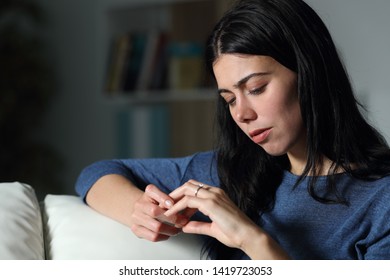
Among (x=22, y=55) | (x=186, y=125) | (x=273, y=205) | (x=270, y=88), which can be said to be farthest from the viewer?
(x=22, y=55)

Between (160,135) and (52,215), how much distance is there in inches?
66.5

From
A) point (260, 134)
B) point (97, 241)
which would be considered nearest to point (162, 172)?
point (97, 241)

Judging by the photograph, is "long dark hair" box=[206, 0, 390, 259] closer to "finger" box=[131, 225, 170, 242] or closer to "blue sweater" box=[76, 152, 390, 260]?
"blue sweater" box=[76, 152, 390, 260]

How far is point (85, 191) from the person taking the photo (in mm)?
1423

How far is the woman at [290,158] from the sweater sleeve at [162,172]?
0.38 ft

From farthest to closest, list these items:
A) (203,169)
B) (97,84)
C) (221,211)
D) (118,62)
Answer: (97,84) < (118,62) < (203,169) < (221,211)

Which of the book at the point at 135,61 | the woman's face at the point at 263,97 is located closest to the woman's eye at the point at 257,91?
the woman's face at the point at 263,97

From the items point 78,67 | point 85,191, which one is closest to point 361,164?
point 85,191

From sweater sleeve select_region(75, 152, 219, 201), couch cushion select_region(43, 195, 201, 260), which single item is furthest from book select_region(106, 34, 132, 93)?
couch cushion select_region(43, 195, 201, 260)

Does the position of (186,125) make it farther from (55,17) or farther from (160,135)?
(55,17)

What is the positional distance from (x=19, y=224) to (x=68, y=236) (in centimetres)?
10

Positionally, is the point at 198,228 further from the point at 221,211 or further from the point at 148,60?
the point at 148,60

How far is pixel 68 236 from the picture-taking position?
4.31 feet

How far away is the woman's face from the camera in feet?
3.74
